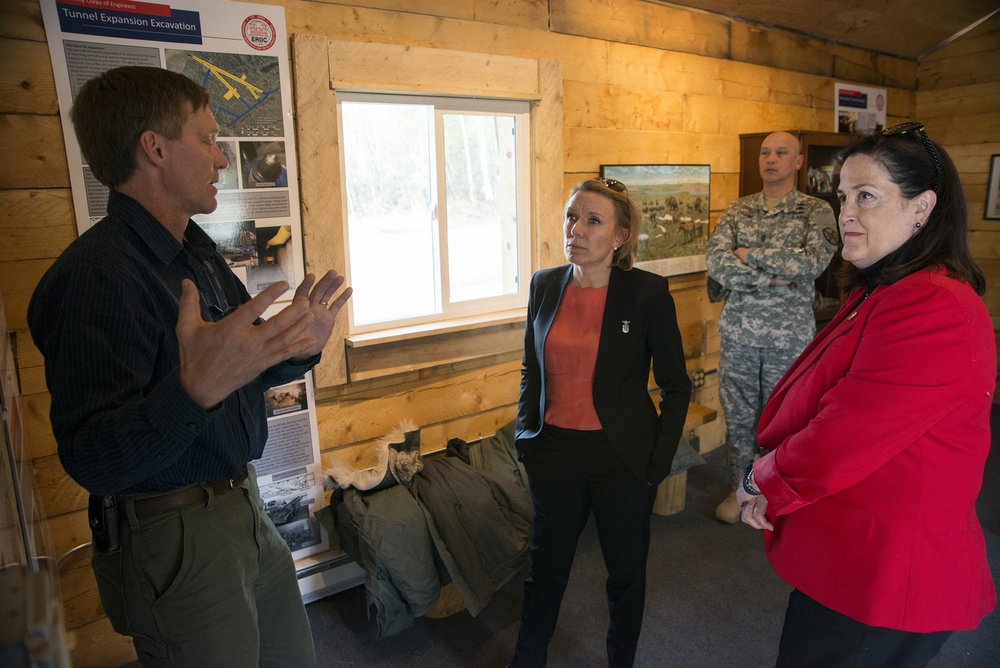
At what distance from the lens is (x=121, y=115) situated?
114 cm

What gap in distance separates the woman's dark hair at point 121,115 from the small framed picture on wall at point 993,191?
5423mm

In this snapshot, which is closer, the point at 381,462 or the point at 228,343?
the point at 228,343

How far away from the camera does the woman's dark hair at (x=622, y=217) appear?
1893 millimetres

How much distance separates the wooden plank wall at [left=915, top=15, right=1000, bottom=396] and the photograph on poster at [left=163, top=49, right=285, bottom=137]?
4855 millimetres

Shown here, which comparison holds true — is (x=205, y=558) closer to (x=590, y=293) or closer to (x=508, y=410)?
(x=590, y=293)

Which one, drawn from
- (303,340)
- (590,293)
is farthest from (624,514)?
(303,340)

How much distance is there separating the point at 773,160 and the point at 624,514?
202 cm

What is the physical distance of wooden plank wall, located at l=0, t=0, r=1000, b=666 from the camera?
183cm

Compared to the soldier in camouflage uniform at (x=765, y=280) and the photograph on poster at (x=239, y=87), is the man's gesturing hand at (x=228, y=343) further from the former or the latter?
the soldier in camouflage uniform at (x=765, y=280)

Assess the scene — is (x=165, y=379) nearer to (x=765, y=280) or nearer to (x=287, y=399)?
(x=287, y=399)

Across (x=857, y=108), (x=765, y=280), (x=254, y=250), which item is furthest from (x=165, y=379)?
(x=857, y=108)

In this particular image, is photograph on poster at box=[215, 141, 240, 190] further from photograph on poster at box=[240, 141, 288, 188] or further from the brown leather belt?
the brown leather belt

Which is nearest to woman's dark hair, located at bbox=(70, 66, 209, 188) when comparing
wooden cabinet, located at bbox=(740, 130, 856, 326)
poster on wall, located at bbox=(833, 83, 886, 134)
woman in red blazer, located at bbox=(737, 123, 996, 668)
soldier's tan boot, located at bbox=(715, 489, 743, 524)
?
woman in red blazer, located at bbox=(737, 123, 996, 668)

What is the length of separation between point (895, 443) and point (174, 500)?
1.33m
